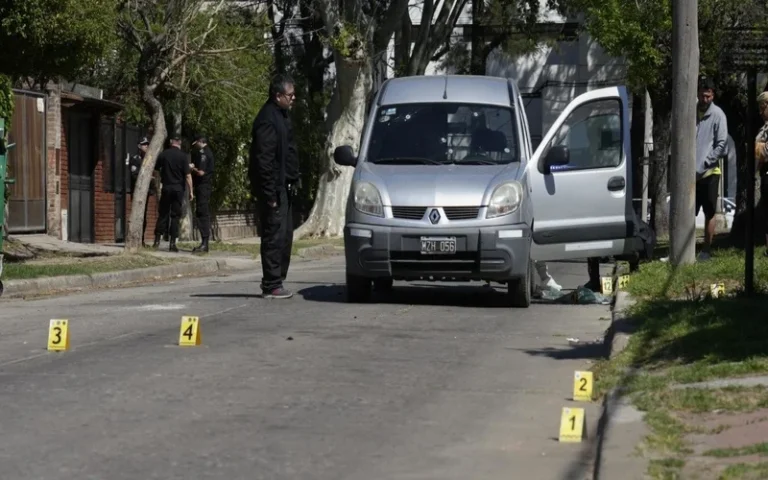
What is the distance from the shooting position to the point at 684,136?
49.2 ft

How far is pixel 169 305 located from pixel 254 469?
7.48m

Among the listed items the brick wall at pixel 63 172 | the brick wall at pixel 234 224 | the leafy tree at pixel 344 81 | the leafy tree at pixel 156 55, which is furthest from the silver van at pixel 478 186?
the brick wall at pixel 234 224

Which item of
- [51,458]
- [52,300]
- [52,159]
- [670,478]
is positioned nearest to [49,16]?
[52,300]

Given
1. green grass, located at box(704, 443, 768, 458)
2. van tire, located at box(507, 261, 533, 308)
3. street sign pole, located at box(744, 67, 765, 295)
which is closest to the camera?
green grass, located at box(704, 443, 768, 458)

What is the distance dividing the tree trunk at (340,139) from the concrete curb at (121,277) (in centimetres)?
950

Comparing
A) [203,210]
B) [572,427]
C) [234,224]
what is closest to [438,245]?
[572,427]

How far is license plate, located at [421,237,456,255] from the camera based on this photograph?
42.7 ft

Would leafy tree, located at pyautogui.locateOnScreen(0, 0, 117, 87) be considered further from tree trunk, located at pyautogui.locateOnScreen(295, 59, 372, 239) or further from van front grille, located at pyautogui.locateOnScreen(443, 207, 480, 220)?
tree trunk, located at pyautogui.locateOnScreen(295, 59, 372, 239)

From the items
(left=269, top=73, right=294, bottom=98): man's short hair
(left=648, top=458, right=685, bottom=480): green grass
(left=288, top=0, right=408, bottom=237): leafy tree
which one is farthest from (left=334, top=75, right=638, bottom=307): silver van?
(left=288, top=0, right=408, bottom=237): leafy tree

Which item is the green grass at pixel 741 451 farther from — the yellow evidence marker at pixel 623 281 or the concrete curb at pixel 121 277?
the concrete curb at pixel 121 277

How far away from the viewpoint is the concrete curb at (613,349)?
616 cm

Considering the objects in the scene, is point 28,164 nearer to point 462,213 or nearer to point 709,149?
point 709,149

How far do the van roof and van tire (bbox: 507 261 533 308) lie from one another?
6.33 ft

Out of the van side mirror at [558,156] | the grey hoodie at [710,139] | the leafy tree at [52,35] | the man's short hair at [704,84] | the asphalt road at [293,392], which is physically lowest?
the asphalt road at [293,392]
